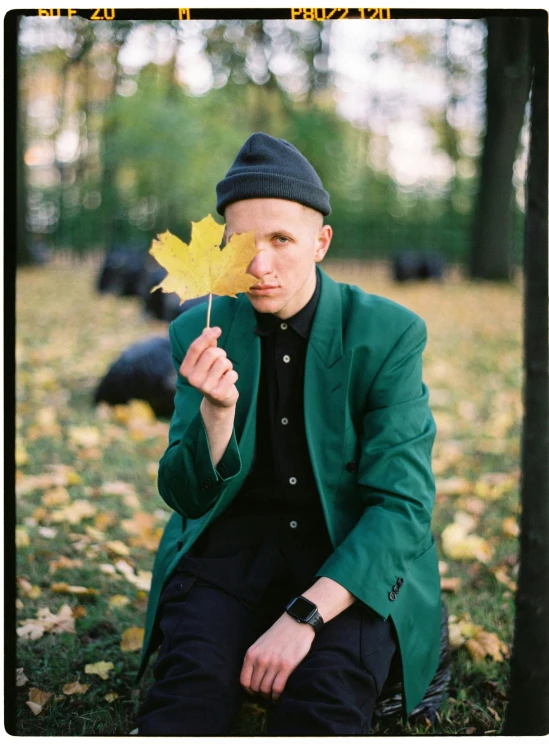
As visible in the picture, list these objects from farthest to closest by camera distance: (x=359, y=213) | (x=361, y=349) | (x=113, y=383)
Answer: (x=359, y=213) < (x=113, y=383) < (x=361, y=349)

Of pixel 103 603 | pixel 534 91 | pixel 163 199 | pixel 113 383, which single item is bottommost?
pixel 103 603

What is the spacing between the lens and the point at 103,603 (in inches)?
121

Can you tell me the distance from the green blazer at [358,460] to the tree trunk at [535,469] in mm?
273

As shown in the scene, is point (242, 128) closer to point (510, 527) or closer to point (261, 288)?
point (510, 527)

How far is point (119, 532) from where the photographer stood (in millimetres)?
3713

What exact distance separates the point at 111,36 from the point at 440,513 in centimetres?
303

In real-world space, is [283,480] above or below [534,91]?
below

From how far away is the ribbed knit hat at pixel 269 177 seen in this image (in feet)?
6.64

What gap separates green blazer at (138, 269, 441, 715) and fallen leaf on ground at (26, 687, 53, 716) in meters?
0.42

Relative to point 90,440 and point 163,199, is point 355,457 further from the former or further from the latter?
point 163,199

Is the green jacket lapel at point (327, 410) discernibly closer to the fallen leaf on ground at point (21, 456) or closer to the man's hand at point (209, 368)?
the man's hand at point (209, 368)

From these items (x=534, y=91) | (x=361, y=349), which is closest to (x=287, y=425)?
(x=361, y=349)

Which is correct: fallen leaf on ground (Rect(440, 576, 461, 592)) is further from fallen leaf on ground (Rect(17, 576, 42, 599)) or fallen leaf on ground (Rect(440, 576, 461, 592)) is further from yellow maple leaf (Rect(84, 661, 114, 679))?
fallen leaf on ground (Rect(17, 576, 42, 599))

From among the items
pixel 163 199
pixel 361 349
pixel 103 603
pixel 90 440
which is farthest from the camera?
pixel 163 199
